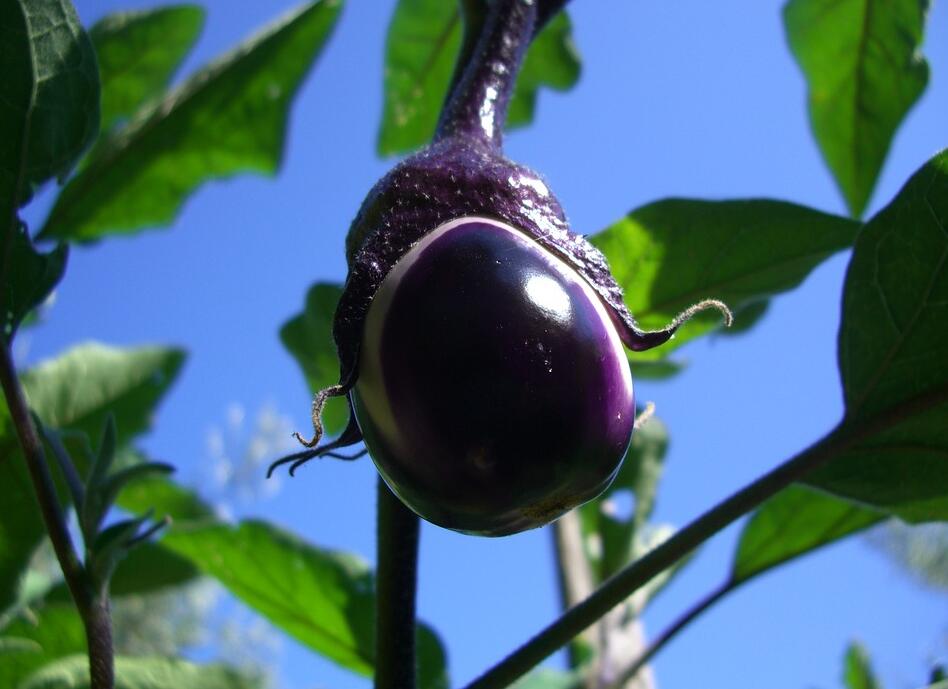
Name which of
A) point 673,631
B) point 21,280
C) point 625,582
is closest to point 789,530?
point 673,631

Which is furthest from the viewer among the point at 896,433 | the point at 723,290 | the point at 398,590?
the point at 723,290

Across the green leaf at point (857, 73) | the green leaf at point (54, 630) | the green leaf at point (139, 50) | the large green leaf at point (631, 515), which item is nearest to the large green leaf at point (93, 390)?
the green leaf at point (54, 630)

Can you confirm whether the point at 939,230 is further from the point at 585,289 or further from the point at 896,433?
the point at 585,289

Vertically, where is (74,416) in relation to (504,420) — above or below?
below

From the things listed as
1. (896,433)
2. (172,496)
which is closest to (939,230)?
(896,433)

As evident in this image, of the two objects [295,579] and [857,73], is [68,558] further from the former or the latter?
[857,73]

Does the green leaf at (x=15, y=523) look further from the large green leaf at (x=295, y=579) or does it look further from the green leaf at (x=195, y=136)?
the green leaf at (x=195, y=136)

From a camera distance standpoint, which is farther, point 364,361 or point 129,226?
point 129,226
